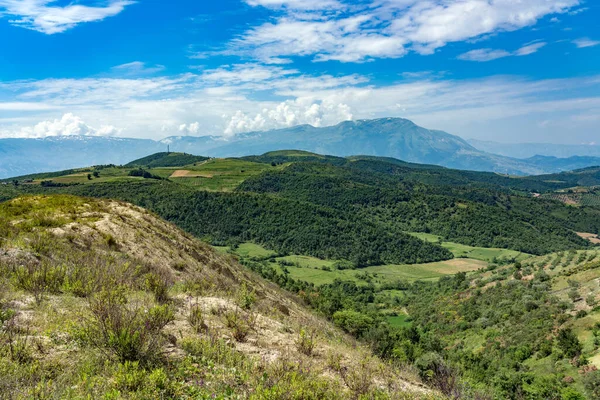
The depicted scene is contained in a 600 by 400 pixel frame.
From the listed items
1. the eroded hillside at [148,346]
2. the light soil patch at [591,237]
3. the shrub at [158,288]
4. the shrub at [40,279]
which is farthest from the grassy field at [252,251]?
the light soil patch at [591,237]

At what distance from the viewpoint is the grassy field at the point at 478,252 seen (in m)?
134

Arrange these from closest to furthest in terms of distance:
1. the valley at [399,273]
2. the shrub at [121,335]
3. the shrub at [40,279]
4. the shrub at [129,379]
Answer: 1. the shrub at [129,379]
2. the shrub at [121,335]
3. the shrub at [40,279]
4. the valley at [399,273]

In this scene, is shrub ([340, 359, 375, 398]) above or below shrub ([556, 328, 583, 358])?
above

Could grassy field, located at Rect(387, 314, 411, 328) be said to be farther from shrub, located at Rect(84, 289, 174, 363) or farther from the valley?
shrub, located at Rect(84, 289, 174, 363)

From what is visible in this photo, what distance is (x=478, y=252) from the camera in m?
147

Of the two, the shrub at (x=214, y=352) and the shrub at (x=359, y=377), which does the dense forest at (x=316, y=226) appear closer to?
the shrub at (x=359, y=377)

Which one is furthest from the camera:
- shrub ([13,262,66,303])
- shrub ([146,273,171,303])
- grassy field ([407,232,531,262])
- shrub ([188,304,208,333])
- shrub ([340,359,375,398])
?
grassy field ([407,232,531,262])

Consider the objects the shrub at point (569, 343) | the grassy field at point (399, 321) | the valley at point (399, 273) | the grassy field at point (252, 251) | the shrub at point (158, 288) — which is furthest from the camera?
the grassy field at point (252, 251)

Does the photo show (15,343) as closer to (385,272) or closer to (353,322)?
(353,322)

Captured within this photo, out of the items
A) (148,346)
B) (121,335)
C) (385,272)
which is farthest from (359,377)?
(385,272)

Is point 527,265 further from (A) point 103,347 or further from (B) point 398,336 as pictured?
(A) point 103,347

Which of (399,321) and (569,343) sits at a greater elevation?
(569,343)

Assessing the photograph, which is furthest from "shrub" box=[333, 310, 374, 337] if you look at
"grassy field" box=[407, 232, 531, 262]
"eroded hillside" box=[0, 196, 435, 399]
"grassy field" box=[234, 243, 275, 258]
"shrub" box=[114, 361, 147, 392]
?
"grassy field" box=[407, 232, 531, 262]

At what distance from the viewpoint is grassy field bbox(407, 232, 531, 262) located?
134 metres
